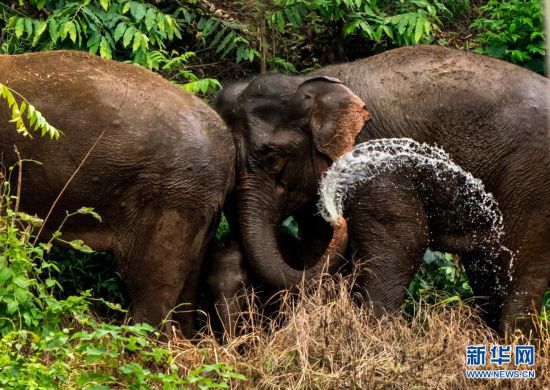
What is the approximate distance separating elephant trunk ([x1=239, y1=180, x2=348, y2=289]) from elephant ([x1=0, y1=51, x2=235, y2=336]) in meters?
0.53

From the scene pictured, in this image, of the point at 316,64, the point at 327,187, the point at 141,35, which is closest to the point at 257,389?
the point at 327,187

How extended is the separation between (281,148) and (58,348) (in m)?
2.51

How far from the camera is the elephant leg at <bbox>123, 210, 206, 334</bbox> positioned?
273 inches

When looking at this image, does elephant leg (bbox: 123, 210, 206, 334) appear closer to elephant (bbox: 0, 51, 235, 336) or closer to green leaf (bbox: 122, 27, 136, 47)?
elephant (bbox: 0, 51, 235, 336)

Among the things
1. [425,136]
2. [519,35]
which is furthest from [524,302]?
[519,35]

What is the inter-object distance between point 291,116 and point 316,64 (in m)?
2.89

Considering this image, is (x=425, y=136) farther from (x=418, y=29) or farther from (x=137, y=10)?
(x=137, y=10)

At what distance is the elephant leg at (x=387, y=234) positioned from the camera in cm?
762

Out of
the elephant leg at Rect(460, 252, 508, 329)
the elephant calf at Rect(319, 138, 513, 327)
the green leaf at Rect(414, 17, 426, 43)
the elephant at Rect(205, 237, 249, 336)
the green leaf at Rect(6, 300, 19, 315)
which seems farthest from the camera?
the green leaf at Rect(414, 17, 426, 43)

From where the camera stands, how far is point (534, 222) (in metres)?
7.64

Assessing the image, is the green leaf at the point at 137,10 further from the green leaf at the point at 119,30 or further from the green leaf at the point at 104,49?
the green leaf at the point at 104,49

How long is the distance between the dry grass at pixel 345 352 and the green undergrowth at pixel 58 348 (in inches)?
9.7

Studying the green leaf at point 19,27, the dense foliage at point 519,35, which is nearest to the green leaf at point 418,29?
the dense foliage at point 519,35

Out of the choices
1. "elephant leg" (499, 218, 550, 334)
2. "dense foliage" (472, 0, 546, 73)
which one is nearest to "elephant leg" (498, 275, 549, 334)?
"elephant leg" (499, 218, 550, 334)
